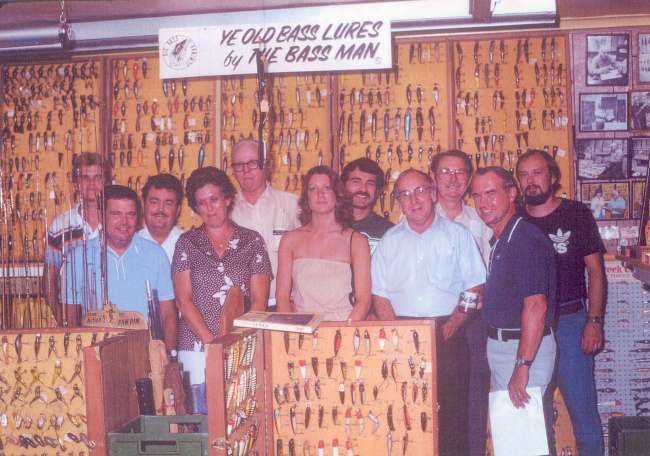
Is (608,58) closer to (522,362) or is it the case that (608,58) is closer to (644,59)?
(644,59)

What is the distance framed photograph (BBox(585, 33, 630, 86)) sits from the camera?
5.37 meters

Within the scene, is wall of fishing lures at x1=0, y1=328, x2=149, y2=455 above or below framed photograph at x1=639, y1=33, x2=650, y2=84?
below

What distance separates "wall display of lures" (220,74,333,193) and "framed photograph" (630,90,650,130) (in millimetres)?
2370

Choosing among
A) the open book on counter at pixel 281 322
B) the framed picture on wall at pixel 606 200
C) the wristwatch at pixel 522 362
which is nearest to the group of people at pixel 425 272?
the wristwatch at pixel 522 362

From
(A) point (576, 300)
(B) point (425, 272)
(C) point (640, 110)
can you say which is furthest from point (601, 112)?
(B) point (425, 272)

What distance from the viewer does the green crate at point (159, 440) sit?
7.89 feet

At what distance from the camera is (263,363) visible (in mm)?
2766

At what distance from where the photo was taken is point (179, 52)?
4.30 meters

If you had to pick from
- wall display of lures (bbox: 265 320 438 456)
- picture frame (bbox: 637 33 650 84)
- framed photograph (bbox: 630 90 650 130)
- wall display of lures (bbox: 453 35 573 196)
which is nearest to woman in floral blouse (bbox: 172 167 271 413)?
wall display of lures (bbox: 265 320 438 456)

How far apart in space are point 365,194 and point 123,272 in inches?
67.1

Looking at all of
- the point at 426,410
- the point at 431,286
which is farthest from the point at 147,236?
the point at 426,410

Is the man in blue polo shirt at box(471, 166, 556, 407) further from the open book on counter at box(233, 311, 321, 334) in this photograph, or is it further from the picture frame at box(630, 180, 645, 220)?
the picture frame at box(630, 180, 645, 220)

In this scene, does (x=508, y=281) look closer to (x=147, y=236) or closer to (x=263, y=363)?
(x=263, y=363)

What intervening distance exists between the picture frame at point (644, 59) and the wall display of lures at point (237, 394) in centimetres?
411
